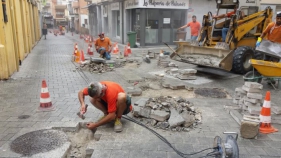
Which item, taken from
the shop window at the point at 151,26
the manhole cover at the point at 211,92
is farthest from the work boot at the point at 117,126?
the shop window at the point at 151,26

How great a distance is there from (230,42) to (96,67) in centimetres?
518

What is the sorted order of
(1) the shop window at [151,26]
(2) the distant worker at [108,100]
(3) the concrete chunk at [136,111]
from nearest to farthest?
(2) the distant worker at [108,100] < (3) the concrete chunk at [136,111] < (1) the shop window at [151,26]

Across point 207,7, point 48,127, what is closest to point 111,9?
point 207,7

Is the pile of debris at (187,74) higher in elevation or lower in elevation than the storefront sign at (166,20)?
lower

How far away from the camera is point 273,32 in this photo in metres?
6.96

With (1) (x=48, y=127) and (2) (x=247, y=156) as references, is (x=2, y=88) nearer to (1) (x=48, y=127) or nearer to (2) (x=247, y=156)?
(1) (x=48, y=127)

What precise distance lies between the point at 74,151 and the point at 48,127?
95cm

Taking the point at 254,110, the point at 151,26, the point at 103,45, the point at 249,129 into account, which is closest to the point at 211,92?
the point at 254,110

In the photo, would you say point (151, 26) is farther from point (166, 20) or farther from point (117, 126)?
point (117, 126)

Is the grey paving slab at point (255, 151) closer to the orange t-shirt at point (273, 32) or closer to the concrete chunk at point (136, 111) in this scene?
the concrete chunk at point (136, 111)

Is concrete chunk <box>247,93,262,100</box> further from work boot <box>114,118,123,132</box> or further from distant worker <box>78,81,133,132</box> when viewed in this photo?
work boot <box>114,118,123,132</box>

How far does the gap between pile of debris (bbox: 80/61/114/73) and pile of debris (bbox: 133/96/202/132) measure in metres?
4.60

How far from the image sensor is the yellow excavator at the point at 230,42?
846 cm

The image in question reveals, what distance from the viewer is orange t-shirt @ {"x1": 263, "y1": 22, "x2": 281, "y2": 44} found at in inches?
270
